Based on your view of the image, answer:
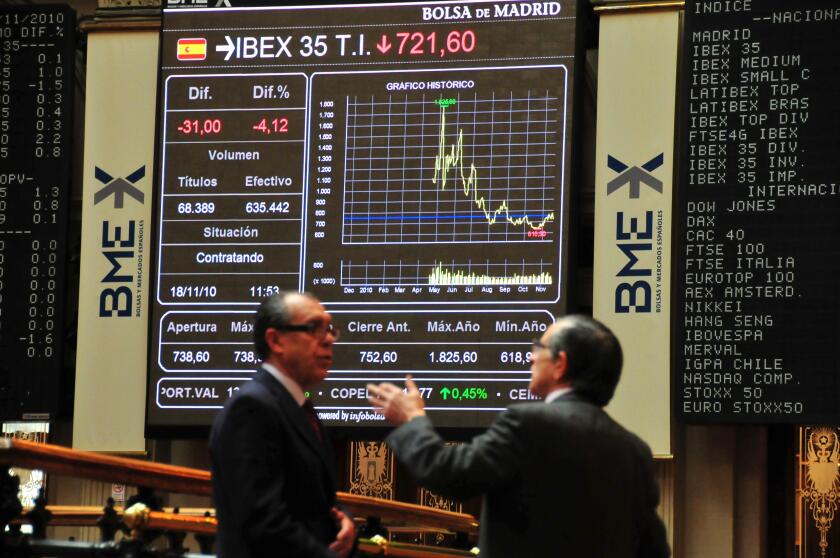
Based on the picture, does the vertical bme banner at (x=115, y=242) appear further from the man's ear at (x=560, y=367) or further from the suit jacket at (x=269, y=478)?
the man's ear at (x=560, y=367)

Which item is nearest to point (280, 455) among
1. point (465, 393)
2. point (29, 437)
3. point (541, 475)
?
point (541, 475)

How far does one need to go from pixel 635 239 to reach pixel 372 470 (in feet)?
7.25

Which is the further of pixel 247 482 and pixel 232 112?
pixel 232 112

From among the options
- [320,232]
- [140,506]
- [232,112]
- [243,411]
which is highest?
[232,112]

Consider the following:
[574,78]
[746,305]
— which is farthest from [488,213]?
[746,305]

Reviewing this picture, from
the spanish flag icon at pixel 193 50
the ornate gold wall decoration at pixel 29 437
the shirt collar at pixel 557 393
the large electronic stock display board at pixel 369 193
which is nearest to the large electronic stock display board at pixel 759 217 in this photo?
the large electronic stock display board at pixel 369 193

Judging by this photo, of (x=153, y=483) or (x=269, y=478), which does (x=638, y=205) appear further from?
(x=269, y=478)

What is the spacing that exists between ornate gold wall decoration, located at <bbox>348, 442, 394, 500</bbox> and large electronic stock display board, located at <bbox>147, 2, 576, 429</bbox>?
3.59 ft

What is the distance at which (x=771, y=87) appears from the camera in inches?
311

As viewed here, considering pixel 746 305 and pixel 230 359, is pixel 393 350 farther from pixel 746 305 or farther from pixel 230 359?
pixel 746 305

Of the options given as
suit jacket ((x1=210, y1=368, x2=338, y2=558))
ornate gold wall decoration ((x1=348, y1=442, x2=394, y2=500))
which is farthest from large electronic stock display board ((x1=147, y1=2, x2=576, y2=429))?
suit jacket ((x1=210, y1=368, x2=338, y2=558))

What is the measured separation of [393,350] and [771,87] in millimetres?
2365

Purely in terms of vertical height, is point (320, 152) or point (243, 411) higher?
point (320, 152)

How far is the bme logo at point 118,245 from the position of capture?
880cm
